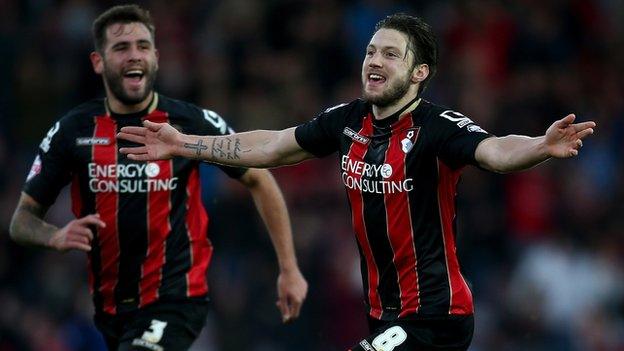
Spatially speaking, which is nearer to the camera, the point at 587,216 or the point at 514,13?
the point at 587,216

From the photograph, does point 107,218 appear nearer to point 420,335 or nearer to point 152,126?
point 152,126

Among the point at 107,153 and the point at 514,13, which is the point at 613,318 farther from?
the point at 107,153

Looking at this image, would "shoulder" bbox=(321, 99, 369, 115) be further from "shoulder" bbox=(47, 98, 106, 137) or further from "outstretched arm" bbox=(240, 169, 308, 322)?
"shoulder" bbox=(47, 98, 106, 137)

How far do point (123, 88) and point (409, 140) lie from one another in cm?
201

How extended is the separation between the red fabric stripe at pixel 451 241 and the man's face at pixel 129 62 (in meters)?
2.08

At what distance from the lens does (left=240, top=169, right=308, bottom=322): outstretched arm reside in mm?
8555

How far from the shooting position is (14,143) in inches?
554

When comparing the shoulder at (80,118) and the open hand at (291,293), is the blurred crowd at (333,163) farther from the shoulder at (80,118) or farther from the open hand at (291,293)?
the shoulder at (80,118)

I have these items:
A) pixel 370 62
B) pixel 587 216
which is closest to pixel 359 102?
pixel 370 62

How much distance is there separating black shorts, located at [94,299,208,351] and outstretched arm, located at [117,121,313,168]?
109cm

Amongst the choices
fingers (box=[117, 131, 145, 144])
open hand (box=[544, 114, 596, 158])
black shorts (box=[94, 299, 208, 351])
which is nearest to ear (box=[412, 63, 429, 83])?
open hand (box=[544, 114, 596, 158])

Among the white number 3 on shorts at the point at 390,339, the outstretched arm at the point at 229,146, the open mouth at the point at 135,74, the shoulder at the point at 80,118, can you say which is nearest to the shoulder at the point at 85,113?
the shoulder at the point at 80,118

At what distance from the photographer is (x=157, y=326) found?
8070 mm

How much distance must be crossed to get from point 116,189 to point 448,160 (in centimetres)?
220
